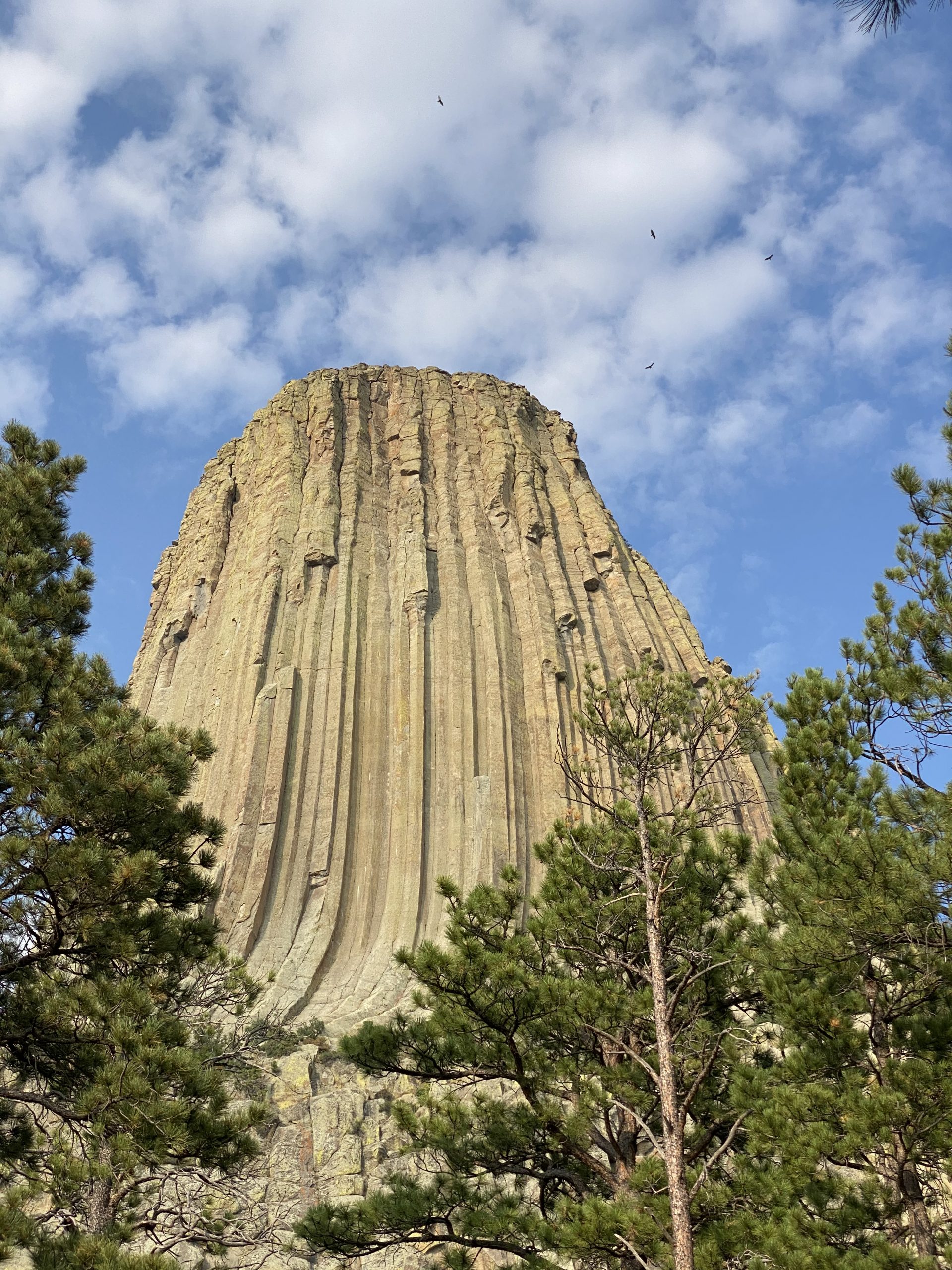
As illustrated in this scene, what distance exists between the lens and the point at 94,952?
8.20m

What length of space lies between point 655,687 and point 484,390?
36991 mm

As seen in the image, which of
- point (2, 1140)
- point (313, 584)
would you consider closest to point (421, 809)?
point (313, 584)

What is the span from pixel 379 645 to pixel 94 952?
90.3ft

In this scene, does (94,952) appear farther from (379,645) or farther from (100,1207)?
(379,645)

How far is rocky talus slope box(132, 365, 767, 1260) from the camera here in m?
29.4

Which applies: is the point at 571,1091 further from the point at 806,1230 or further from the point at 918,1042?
the point at 918,1042

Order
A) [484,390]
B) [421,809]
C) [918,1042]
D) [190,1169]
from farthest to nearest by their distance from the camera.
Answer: [484,390] → [421,809] → [918,1042] → [190,1169]

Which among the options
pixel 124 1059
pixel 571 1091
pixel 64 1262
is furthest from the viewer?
pixel 571 1091

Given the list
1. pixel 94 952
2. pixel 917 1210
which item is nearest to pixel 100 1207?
pixel 94 952

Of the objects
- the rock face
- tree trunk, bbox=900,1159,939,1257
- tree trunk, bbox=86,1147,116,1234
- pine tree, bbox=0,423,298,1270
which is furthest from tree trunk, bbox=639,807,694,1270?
the rock face

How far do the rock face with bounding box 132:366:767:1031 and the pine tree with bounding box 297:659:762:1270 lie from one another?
16025 mm

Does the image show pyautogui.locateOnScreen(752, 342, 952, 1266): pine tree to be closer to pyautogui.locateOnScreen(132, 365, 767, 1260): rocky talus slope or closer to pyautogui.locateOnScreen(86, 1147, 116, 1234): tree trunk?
pyautogui.locateOnScreen(86, 1147, 116, 1234): tree trunk

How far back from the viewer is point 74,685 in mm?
9031

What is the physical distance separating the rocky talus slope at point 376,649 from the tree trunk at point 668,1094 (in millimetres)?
13612
